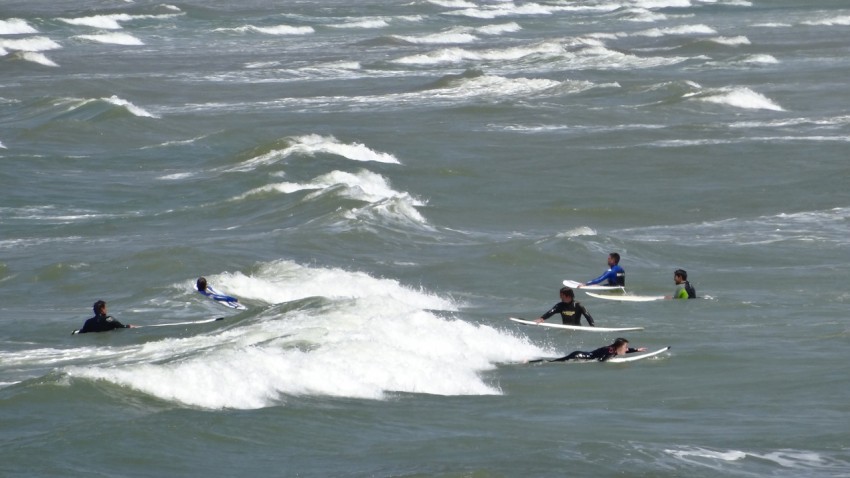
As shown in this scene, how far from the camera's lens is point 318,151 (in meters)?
41.9

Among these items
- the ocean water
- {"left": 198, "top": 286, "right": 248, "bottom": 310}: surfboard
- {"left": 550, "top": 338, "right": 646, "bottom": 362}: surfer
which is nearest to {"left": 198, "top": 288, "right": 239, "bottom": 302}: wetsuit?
{"left": 198, "top": 286, "right": 248, "bottom": 310}: surfboard

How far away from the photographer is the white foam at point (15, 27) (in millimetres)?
88812

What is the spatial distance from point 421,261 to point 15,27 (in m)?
65.9

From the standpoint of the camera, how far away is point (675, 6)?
10381 centimetres

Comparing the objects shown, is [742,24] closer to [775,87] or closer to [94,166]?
[775,87]

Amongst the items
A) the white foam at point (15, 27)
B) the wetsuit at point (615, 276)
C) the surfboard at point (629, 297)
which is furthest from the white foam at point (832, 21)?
the surfboard at point (629, 297)

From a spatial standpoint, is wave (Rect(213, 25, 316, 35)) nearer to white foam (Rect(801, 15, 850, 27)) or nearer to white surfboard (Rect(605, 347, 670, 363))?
white foam (Rect(801, 15, 850, 27))

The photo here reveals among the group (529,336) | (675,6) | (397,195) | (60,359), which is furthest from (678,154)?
(675,6)

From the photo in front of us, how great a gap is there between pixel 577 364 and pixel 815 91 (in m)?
36.4

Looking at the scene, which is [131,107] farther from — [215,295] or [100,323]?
[100,323]

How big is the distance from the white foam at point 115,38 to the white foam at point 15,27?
4.18 metres

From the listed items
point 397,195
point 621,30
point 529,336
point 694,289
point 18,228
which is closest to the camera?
point 529,336

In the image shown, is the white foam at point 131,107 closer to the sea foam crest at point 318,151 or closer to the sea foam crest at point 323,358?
the sea foam crest at point 318,151

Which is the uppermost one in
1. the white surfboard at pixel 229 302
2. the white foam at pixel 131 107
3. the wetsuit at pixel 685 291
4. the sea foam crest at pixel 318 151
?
the white foam at pixel 131 107
